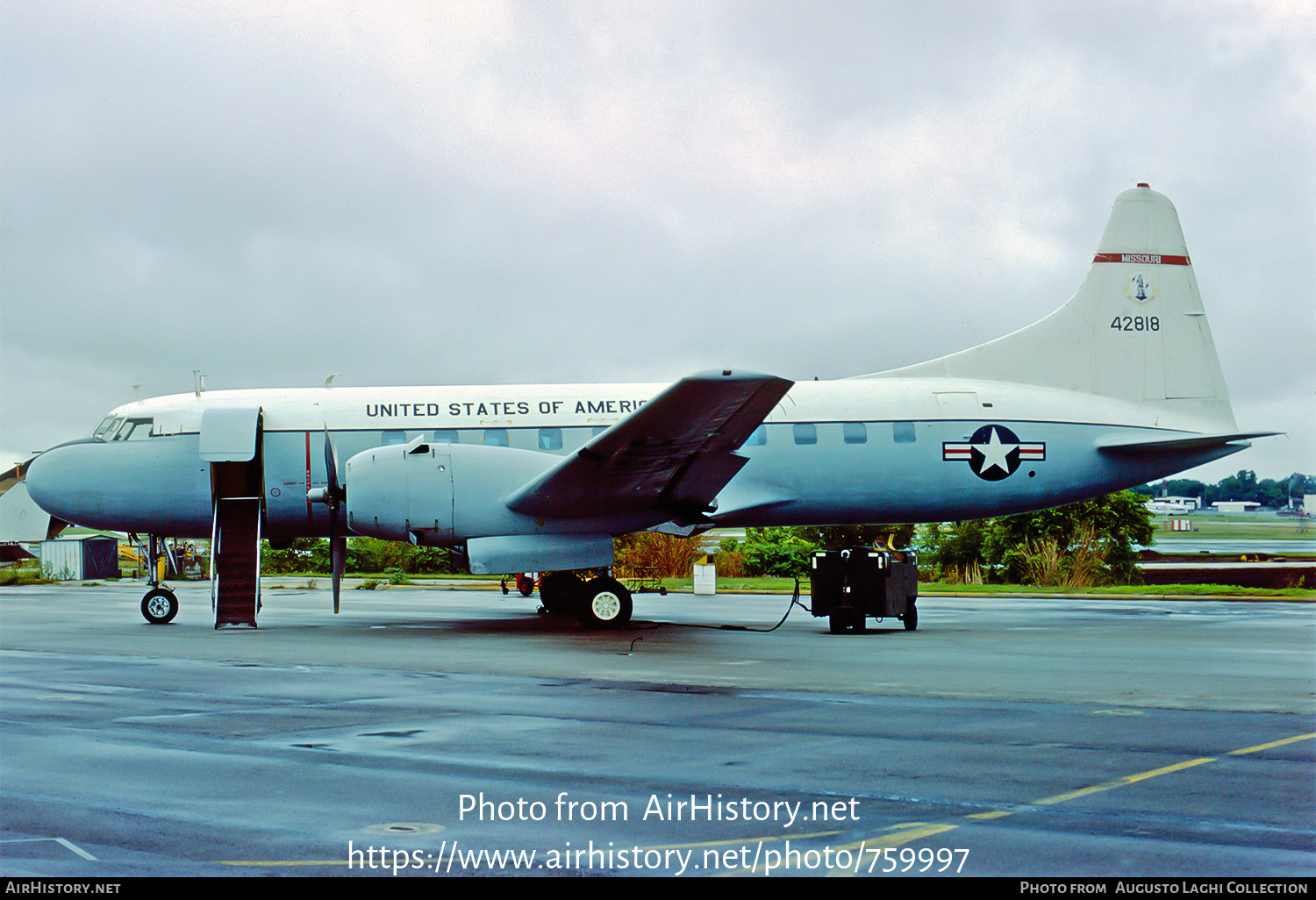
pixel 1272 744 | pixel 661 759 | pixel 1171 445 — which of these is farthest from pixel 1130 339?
pixel 661 759

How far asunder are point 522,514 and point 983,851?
1268 cm

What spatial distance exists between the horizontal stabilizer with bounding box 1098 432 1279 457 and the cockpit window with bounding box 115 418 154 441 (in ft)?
56.2

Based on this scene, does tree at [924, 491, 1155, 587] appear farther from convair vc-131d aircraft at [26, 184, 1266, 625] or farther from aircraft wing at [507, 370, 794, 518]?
aircraft wing at [507, 370, 794, 518]

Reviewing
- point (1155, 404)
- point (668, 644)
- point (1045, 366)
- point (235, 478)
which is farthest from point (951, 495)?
point (235, 478)

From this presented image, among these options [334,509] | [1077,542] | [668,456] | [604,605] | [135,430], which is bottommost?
[604,605]

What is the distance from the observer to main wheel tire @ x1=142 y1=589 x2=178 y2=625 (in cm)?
1914

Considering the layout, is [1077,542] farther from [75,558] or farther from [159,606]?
[75,558]

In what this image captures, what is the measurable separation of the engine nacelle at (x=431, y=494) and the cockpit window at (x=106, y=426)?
571 centimetres

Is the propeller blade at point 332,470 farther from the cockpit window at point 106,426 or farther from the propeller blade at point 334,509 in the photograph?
the cockpit window at point 106,426

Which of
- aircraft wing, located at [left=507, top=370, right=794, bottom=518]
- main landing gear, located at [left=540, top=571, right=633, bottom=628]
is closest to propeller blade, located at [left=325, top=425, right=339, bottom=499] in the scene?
aircraft wing, located at [left=507, top=370, right=794, bottom=518]

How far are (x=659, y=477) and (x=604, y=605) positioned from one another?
251cm

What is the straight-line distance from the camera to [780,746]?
7578 mm

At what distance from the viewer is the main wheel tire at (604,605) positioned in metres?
17.8

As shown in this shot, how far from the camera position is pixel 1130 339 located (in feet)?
69.4
